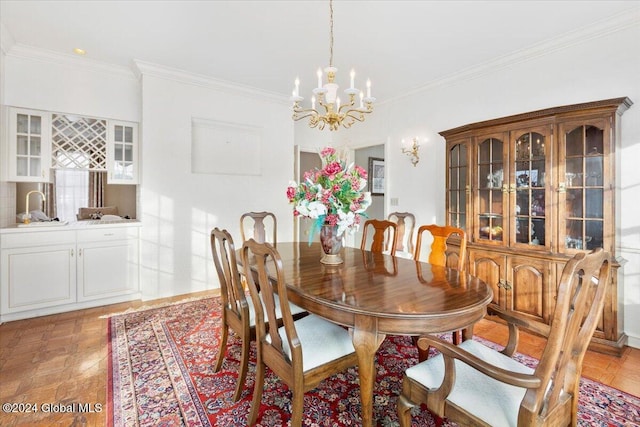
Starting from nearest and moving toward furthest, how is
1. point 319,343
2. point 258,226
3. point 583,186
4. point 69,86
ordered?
1. point 319,343
2. point 583,186
3. point 258,226
4. point 69,86

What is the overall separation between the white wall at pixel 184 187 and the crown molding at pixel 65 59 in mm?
365

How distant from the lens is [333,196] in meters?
1.95

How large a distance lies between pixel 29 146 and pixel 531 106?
526 centimetres

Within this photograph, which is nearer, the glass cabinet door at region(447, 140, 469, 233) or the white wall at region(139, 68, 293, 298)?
the glass cabinet door at region(447, 140, 469, 233)

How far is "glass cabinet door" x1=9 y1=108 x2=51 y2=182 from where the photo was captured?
3172 millimetres

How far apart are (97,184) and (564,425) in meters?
6.23

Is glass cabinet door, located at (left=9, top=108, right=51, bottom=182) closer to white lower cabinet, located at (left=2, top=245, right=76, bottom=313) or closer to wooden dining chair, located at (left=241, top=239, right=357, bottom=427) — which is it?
white lower cabinet, located at (left=2, top=245, right=76, bottom=313)

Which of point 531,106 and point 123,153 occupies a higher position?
point 531,106

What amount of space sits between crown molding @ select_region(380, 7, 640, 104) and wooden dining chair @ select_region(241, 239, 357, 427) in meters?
3.20

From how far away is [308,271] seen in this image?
6.36 feet

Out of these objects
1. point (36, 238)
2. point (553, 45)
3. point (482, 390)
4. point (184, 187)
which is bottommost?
point (482, 390)

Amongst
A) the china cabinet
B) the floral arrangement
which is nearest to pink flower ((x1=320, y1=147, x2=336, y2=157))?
the floral arrangement

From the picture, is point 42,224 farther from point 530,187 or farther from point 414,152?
point 530,187

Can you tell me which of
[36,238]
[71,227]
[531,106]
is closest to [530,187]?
[531,106]
